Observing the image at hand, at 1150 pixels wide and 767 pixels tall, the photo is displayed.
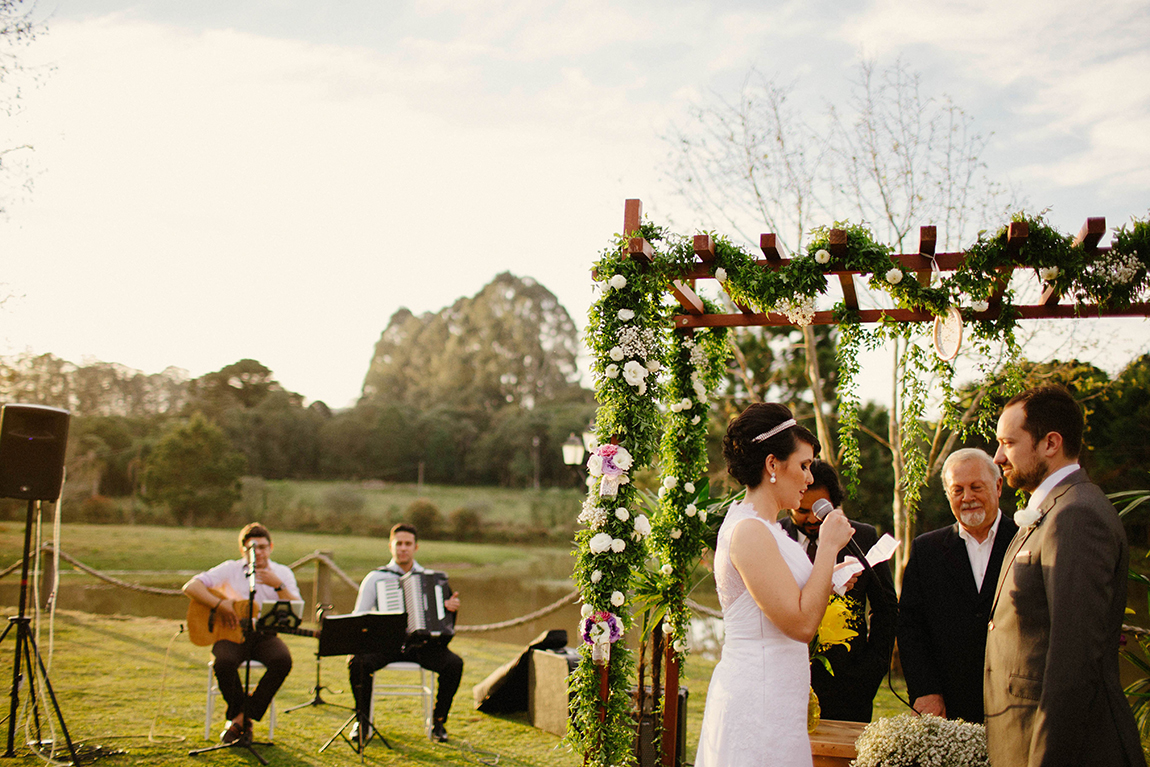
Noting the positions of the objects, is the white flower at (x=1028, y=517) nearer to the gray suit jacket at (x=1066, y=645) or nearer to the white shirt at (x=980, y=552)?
the gray suit jacket at (x=1066, y=645)

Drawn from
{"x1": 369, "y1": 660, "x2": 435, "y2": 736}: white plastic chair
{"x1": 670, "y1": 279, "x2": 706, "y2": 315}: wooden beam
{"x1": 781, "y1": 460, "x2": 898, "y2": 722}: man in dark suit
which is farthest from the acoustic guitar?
{"x1": 781, "y1": 460, "x2": 898, "y2": 722}: man in dark suit

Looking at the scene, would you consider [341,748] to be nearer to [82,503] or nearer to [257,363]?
[82,503]

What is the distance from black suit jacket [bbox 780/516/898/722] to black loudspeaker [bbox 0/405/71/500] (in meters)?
5.30

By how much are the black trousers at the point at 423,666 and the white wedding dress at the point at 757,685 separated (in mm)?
4129

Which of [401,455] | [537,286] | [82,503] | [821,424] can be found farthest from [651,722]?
[537,286]

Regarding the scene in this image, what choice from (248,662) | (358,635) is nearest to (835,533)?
(358,635)

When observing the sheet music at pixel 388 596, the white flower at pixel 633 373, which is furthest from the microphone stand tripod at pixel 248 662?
the white flower at pixel 633 373

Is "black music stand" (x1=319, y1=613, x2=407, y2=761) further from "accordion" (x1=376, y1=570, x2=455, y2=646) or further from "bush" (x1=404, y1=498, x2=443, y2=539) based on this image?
"bush" (x1=404, y1=498, x2=443, y2=539)

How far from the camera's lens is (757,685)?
2.51 meters

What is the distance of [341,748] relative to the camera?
19.1ft

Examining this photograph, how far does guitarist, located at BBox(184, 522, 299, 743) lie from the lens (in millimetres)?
5902

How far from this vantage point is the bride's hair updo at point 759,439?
2570mm

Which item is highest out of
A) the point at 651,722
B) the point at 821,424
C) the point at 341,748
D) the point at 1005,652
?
the point at 821,424

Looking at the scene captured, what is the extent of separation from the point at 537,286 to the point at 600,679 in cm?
5581
